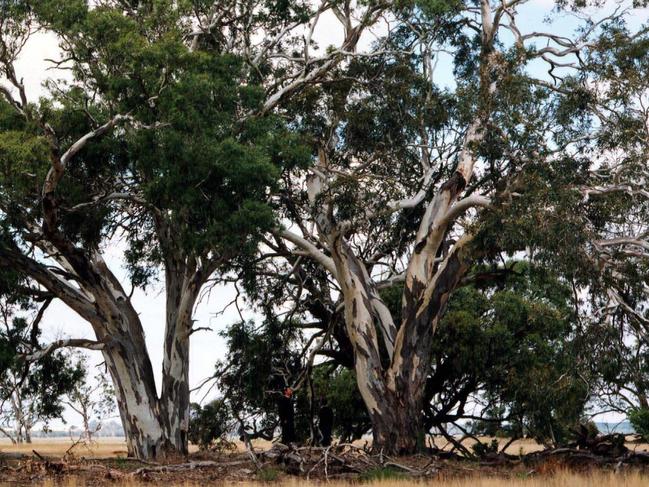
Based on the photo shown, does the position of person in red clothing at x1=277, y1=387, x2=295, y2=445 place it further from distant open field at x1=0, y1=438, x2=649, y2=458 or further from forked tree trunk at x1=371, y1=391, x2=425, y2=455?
forked tree trunk at x1=371, y1=391, x2=425, y2=455

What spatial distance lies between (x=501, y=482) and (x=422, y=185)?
10.2 m

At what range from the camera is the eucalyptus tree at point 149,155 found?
62.3 feet

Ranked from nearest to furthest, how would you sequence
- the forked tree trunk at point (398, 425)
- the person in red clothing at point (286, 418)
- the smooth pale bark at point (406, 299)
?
1. the forked tree trunk at point (398, 425)
2. the smooth pale bark at point (406, 299)
3. the person in red clothing at point (286, 418)

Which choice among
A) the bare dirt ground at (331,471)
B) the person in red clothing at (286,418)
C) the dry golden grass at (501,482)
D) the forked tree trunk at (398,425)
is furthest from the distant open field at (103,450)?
the dry golden grass at (501,482)

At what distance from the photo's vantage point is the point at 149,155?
→ 19484mm

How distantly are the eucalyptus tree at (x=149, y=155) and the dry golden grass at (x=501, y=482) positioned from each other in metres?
5.20

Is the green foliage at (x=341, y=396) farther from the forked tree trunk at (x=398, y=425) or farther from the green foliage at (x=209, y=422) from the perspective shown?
the forked tree trunk at (x=398, y=425)

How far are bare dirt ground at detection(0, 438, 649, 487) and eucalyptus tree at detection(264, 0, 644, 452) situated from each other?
8.90 feet

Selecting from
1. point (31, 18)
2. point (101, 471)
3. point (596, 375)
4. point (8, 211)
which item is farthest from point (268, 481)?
point (31, 18)

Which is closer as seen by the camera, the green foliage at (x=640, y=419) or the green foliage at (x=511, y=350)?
the green foliage at (x=511, y=350)

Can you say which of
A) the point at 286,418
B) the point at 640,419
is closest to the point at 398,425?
the point at 286,418

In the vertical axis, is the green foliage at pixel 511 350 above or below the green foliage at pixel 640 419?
above

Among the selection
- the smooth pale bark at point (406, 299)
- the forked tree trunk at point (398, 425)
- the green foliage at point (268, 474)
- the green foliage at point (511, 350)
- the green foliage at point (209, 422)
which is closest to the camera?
the green foliage at point (268, 474)

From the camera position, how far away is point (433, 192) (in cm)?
2462
